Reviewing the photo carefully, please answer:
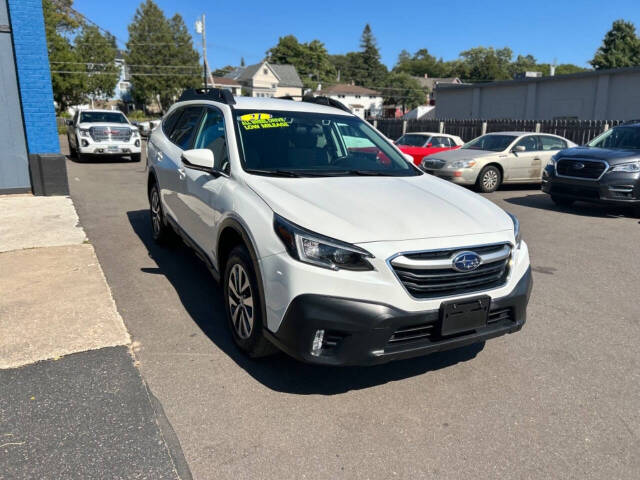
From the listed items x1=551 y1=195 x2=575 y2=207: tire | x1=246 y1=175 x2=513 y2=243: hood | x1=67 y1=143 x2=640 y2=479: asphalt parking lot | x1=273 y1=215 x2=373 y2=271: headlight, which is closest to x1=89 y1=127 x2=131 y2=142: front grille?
x1=67 y1=143 x2=640 y2=479: asphalt parking lot

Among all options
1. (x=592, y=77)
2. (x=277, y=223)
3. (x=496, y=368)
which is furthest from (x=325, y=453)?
(x=592, y=77)

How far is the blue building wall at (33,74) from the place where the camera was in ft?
29.5

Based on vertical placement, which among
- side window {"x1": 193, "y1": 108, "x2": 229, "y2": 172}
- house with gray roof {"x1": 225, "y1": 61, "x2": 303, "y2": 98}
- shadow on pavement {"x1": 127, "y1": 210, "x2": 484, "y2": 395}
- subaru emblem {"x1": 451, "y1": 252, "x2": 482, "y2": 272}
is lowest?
shadow on pavement {"x1": 127, "y1": 210, "x2": 484, "y2": 395}

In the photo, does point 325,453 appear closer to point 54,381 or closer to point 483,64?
point 54,381

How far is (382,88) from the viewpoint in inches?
4343

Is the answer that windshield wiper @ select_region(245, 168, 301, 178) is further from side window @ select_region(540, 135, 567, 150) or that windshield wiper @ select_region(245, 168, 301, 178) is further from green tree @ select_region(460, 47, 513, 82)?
green tree @ select_region(460, 47, 513, 82)

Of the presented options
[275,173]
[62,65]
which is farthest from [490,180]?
[62,65]

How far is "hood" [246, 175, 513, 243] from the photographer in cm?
295

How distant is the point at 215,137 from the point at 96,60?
2224 inches

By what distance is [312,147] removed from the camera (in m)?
4.26

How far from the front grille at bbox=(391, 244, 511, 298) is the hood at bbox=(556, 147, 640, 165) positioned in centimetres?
707

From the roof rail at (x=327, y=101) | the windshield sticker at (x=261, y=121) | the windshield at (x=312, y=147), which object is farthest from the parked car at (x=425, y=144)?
the windshield sticker at (x=261, y=121)

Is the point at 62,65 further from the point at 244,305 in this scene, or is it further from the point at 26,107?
the point at 244,305

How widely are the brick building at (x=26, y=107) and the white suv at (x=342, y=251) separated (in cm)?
674
